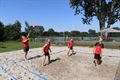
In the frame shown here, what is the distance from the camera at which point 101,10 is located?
4481 centimetres

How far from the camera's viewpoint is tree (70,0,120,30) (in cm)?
4425

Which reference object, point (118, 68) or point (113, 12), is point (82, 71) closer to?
point (118, 68)

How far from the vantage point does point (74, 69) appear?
1375 centimetres

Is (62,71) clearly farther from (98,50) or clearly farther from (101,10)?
(101,10)

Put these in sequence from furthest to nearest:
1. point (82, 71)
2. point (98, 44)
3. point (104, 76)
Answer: point (98, 44), point (82, 71), point (104, 76)

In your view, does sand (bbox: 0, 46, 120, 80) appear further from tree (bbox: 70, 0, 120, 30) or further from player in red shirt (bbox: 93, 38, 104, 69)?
tree (bbox: 70, 0, 120, 30)

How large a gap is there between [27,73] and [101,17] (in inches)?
1334

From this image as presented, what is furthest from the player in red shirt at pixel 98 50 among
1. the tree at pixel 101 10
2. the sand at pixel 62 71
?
the tree at pixel 101 10

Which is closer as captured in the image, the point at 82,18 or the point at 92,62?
the point at 92,62

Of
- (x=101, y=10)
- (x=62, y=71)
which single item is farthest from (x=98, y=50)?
(x=101, y=10)

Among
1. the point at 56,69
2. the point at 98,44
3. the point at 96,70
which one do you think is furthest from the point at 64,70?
the point at 98,44

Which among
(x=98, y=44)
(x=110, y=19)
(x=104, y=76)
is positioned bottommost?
(x=104, y=76)

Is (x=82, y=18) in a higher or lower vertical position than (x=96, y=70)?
higher

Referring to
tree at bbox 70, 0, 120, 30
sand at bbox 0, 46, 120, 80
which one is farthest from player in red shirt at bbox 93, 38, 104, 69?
tree at bbox 70, 0, 120, 30
